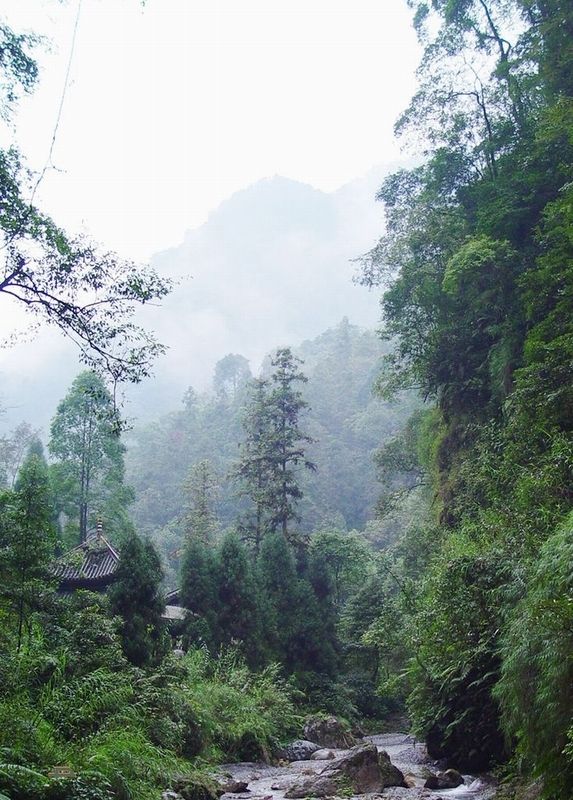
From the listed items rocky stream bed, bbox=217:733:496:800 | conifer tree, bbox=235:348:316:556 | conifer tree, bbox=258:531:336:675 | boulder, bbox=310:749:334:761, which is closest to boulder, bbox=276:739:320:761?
boulder, bbox=310:749:334:761

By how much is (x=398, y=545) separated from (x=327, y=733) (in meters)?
9.66

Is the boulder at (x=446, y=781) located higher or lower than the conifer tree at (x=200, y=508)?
lower

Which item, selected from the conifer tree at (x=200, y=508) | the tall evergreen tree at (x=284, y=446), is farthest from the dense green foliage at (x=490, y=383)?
the conifer tree at (x=200, y=508)

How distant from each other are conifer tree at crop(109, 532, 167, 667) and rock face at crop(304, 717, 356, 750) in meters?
4.64

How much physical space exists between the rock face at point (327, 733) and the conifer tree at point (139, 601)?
15.2 feet

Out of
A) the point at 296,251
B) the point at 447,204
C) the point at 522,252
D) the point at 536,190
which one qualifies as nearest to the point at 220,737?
the point at 522,252

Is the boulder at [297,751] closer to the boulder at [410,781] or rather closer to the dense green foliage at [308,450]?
the boulder at [410,781]

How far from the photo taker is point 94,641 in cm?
1077

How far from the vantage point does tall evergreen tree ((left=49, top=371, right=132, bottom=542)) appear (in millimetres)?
29406

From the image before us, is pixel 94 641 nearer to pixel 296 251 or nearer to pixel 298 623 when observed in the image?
pixel 298 623

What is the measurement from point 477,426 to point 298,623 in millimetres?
11604

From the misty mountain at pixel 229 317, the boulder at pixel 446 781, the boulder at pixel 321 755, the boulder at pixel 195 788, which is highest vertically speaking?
the misty mountain at pixel 229 317

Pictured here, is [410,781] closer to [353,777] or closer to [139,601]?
[353,777]

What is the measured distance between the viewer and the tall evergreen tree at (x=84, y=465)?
29.4 metres
